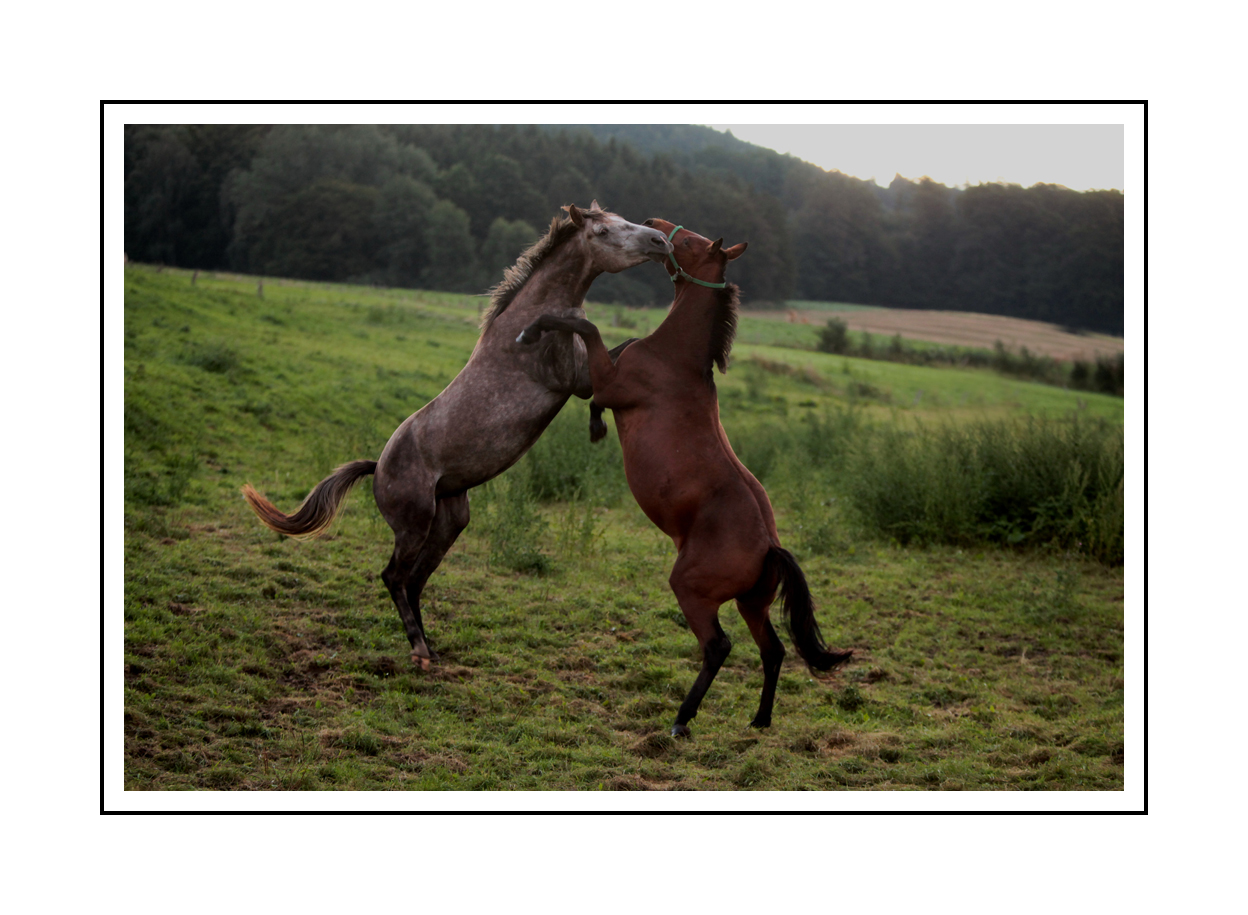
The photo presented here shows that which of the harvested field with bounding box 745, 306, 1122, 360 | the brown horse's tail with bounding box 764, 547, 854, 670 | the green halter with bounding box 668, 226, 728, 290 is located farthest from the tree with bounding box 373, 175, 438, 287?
the brown horse's tail with bounding box 764, 547, 854, 670

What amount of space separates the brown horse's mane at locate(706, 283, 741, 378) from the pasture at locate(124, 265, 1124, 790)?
200cm

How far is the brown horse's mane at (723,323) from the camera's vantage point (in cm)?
416

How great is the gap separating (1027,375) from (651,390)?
78.8 ft

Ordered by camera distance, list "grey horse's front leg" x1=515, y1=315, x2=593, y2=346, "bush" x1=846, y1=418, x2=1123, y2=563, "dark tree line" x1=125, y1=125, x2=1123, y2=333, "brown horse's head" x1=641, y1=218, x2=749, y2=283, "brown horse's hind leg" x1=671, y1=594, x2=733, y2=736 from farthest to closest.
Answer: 1. "dark tree line" x1=125, y1=125, x2=1123, y2=333
2. "bush" x1=846, y1=418, x2=1123, y2=563
3. "grey horse's front leg" x1=515, y1=315, x2=593, y2=346
4. "brown horse's head" x1=641, y1=218, x2=749, y2=283
5. "brown horse's hind leg" x1=671, y1=594, x2=733, y2=736

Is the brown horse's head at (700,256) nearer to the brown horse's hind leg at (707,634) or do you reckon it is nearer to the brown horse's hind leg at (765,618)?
the brown horse's hind leg at (765,618)

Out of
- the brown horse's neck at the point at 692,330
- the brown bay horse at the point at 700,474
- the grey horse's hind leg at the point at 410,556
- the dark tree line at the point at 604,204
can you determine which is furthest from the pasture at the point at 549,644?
the dark tree line at the point at 604,204

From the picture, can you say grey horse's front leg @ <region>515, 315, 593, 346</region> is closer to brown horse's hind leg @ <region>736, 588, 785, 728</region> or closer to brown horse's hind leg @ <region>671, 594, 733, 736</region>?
brown horse's hind leg @ <region>671, 594, 733, 736</region>

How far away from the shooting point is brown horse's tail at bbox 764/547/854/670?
3908 millimetres

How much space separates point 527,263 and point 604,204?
72.7 feet

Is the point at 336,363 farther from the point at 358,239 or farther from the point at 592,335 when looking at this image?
the point at 358,239

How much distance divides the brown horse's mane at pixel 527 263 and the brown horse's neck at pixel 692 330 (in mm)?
922

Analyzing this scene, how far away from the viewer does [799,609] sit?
3926mm

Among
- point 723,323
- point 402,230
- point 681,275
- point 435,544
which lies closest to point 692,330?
point 723,323

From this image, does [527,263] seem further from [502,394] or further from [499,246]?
[499,246]
